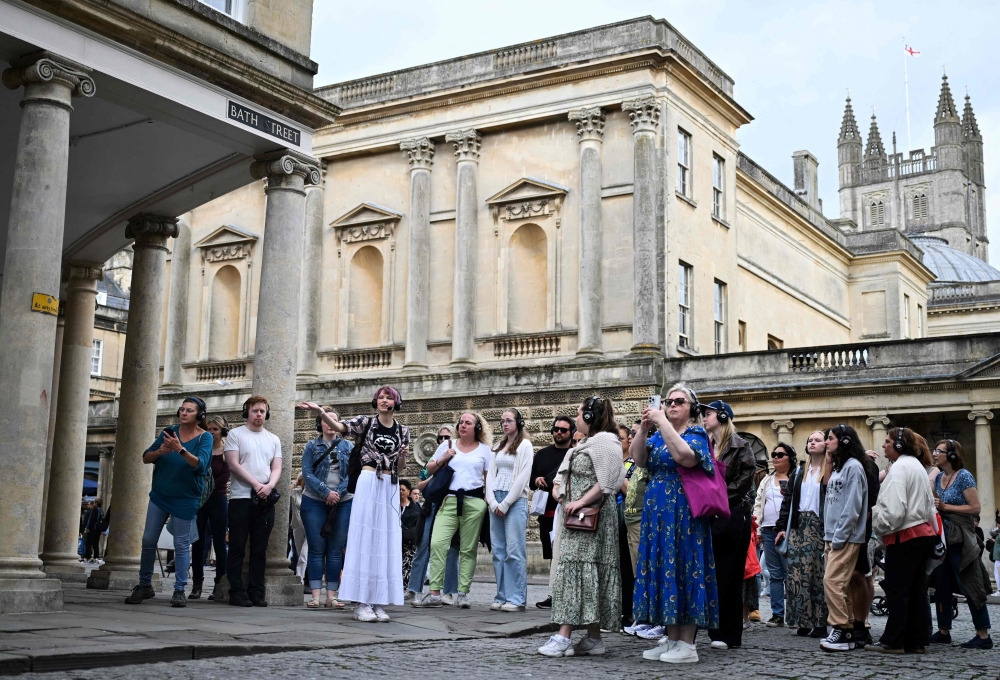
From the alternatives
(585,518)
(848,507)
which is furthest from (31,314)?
(848,507)

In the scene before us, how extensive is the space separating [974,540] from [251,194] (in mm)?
27607

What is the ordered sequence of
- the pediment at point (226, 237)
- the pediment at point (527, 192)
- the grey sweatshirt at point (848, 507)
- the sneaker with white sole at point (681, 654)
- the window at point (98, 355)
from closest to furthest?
the sneaker with white sole at point (681, 654) → the grey sweatshirt at point (848, 507) → the pediment at point (527, 192) → the pediment at point (226, 237) → the window at point (98, 355)

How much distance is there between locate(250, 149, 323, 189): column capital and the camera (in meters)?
12.3

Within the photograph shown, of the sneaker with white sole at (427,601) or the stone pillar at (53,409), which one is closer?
the sneaker with white sole at (427,601)

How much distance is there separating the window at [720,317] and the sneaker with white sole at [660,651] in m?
23.2

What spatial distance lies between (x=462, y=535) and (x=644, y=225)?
17209 millimetres

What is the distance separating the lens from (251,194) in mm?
34938

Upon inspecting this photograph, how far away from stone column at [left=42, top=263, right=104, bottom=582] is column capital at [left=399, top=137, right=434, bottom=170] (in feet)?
55.8

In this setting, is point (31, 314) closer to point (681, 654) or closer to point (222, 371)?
point (681, 654)

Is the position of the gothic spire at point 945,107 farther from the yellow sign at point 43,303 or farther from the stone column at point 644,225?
the yellow sign at point 43,303

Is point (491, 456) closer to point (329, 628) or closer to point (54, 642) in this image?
point (329, 628)

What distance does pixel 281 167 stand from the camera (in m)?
12.3

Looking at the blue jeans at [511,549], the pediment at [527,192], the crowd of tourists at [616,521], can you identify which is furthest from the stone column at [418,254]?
the blue jeans at [511,549]

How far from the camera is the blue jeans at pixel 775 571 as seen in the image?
42.0 feet
